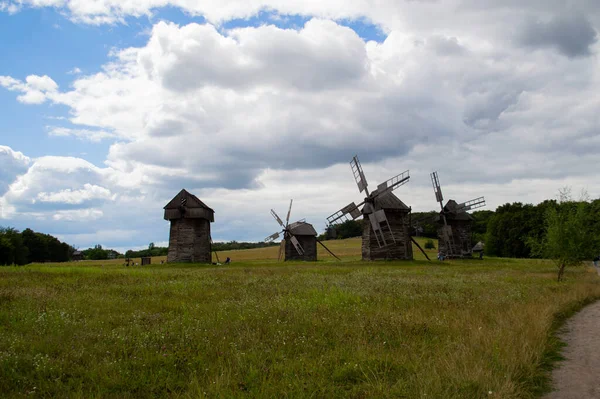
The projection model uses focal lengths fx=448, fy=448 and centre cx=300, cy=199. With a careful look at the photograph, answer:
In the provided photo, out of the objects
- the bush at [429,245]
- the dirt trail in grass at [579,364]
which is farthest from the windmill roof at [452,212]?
the dirt trail in grass at [579,364]

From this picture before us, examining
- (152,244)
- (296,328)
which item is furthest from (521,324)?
(152,244)

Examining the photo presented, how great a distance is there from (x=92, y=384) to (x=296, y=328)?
177 inches

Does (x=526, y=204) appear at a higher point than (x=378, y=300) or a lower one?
higher

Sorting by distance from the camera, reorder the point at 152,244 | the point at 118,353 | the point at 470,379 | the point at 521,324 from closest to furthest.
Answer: the point at 470,379
the point at 118,353
the point at 521,324
the point at 152,244

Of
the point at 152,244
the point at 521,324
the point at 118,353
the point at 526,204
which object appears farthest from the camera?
the point at 152,244

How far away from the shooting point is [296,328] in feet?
33.2

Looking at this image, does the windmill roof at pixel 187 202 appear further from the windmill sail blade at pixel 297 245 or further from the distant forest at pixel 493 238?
the distant forest at pixel 493 238

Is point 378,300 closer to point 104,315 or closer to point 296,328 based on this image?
point 296,328

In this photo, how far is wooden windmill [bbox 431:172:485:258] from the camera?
203ft

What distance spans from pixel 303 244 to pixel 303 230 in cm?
200

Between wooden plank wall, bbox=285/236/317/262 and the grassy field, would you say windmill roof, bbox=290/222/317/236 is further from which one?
the grassy field

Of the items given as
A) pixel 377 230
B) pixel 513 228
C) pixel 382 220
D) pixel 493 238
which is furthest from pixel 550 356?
pixel 493 238

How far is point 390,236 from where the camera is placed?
51062 millimetres

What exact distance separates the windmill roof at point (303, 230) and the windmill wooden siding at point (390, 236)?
13221mm
